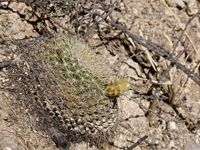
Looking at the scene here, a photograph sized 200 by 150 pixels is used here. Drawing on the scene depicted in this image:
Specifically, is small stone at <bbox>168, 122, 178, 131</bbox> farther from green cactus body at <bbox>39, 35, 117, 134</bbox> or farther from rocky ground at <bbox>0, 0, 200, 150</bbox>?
green cactus body at <bbox>39, 35, 117, 134</bbox>

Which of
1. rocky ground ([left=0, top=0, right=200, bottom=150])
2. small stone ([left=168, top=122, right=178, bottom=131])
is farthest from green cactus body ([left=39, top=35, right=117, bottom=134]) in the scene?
small stone ([left=168, top=122, right=178, bottom=131])

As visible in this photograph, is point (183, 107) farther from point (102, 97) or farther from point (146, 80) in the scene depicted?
point (102, 97)

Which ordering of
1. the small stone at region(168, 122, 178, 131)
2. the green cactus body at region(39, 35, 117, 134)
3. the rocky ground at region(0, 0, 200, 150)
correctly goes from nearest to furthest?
1. the green cactus body at region(39, 35, 117, 134)
2. the rocky ground at region(0, 0, 200, 150)
3. the small stone at region(168, 122, 178, 131)

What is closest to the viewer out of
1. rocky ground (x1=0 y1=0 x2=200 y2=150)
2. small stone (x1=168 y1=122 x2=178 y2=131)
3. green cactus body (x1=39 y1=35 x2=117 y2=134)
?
green cactus body (x1=39 y1=35 x2=117 y2=134)

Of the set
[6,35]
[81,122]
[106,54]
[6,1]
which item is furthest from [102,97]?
[6,1]

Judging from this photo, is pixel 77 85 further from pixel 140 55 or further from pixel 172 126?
pixel 172 126

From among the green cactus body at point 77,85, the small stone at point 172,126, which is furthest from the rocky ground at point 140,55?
the green cactus body at point 77,85
